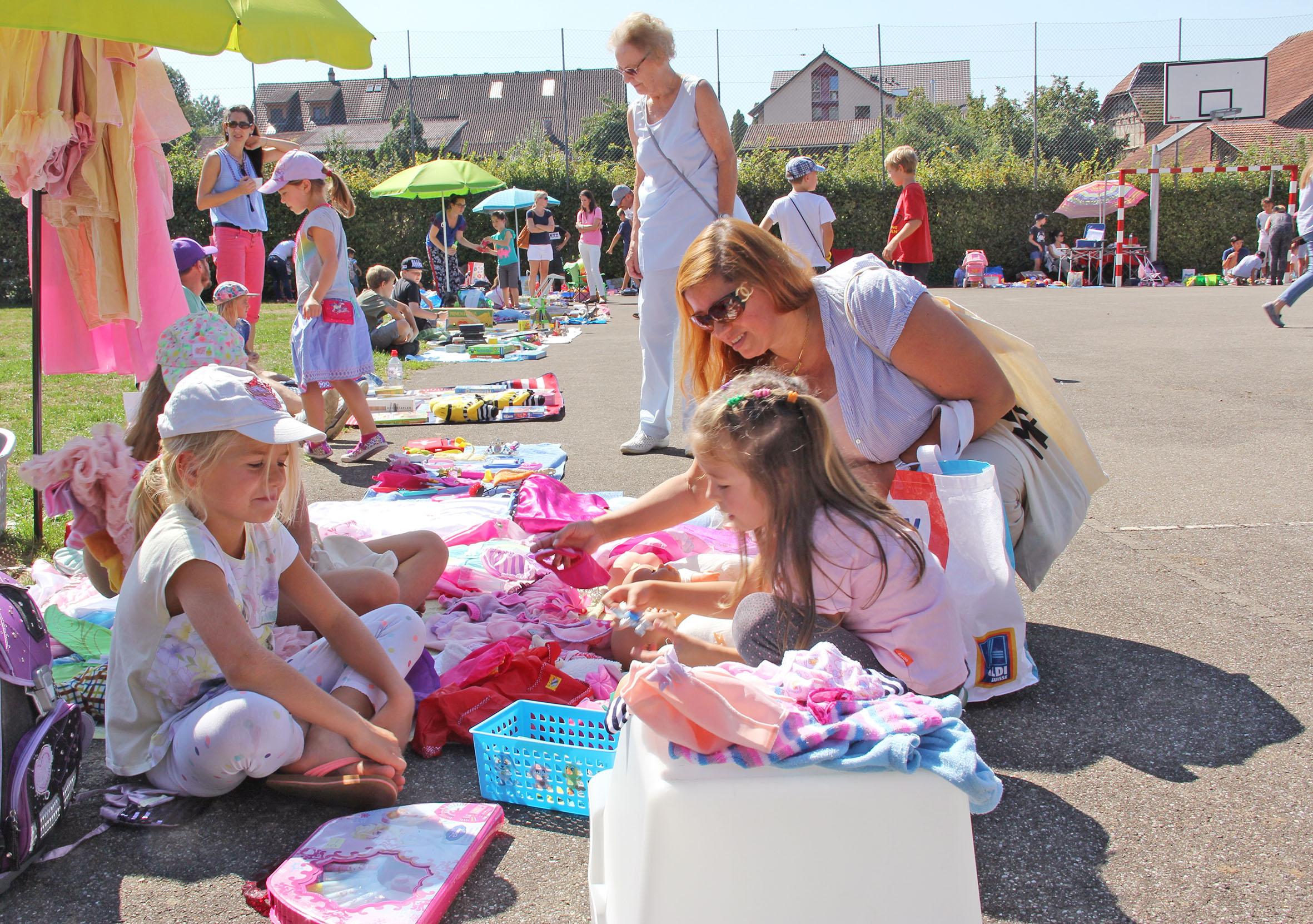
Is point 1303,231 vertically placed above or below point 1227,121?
below

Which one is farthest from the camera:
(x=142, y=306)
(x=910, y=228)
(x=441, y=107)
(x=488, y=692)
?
(x=441, y=107)

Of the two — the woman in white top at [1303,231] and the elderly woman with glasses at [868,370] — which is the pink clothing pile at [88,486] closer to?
the elderly woman with glasses at [868,370]

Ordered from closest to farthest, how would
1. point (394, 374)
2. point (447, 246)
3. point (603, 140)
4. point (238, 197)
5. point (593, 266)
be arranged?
point (238, 197)
point (394, 374)
point (447, 246)
point (593, 266)
point (603, 140)

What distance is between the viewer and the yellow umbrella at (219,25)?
3.20 m

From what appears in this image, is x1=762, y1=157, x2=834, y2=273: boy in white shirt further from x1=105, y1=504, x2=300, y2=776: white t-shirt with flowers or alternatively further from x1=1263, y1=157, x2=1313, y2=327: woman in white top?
x1=105, y1=504, x2=300, y2=776: white t-shirt with flowers

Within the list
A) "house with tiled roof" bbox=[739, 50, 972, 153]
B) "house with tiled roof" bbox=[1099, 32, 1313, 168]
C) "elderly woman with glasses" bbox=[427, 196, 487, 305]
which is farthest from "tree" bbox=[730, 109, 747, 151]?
"elderly woman with glasses" bbox=[427, 196, 487, 305]

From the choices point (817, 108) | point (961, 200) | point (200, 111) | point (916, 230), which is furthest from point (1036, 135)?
point (200, 111)

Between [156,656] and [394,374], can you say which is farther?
[394,374]

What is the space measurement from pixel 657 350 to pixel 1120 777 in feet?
13.0

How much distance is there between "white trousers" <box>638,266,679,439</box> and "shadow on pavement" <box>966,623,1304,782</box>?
3.21 meters

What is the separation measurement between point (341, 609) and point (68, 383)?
25.7ft

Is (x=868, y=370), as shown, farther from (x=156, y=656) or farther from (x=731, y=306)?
(x=156, y=656)

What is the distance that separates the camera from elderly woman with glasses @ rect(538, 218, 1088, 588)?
2912 millimetres

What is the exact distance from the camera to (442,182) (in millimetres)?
16844
